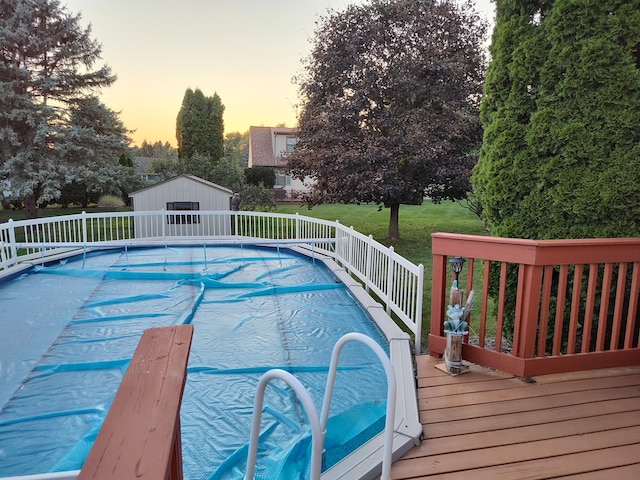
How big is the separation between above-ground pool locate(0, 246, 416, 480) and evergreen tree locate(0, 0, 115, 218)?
6.36 m

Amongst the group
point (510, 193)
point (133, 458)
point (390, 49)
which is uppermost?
point (390, 49)

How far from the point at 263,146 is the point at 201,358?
23.1 meters

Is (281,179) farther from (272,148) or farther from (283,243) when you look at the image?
(283,243)

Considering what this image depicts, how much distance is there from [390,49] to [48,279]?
8461 mm

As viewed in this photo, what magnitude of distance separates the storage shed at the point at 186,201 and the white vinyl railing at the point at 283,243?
3cm

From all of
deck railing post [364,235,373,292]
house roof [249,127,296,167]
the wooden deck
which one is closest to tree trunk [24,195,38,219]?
deck railing post [364,235,373,292]

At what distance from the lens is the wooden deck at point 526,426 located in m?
1.77

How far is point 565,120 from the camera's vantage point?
292 centimetres

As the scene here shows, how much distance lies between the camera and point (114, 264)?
7.28 m

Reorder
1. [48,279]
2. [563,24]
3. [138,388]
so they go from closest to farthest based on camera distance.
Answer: [138,388] < [563,24] < [48,279]

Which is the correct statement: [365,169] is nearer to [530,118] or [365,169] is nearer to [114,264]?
[114,264]

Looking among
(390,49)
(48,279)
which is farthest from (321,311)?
(390,49)

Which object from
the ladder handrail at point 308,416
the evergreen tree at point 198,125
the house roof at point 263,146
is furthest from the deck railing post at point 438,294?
the house roof at point 263,146

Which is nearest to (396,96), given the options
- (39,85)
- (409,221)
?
(409,221)
